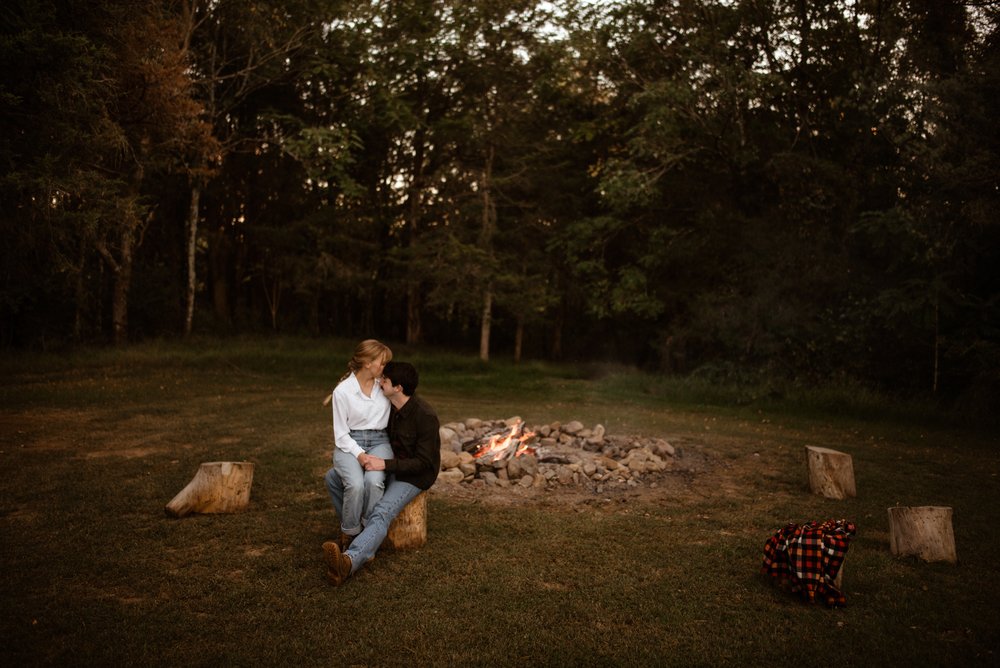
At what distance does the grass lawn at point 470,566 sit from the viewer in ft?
12.9

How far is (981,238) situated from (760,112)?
713 cm

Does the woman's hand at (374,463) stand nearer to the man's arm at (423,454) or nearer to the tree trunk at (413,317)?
the man's arm at (423,454)

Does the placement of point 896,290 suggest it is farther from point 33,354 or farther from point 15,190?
point 33,354

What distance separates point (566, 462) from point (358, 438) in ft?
11.6

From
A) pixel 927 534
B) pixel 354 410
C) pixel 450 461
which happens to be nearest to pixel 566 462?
pixel 450 461

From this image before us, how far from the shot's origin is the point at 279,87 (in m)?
24.8

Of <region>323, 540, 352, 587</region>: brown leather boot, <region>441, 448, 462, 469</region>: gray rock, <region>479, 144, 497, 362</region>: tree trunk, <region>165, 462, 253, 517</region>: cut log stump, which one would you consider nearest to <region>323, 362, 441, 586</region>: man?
<region>323, 540, 352, 587</region>: brown leather boot

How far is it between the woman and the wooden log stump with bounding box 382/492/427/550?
287mm

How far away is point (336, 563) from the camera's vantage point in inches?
183

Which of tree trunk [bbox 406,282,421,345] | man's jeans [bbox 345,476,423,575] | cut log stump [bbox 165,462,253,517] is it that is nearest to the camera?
man's jeans [bbox 345,476,423,575]

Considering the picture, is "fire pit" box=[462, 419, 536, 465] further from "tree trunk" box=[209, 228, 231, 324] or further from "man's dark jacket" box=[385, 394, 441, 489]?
"tree trunk" box=[209, 228, 231, 324]

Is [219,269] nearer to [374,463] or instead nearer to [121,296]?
[121,296]

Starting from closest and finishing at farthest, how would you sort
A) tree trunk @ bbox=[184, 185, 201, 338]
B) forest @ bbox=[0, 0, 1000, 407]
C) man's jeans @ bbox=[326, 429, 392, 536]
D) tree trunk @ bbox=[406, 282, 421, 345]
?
1. man's jeans @ bbox=[326, 429, 392, 536]
2. forest @ bbox=[0, 0, 1000, 407]
3. tree trunk @ bbox=[184, 185, 201, 338]
4. tree trunk @ bbox=[406, 282, 421, 345]

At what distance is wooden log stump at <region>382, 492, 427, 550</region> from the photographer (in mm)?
5453
